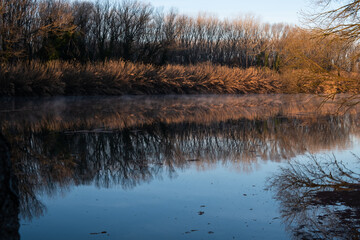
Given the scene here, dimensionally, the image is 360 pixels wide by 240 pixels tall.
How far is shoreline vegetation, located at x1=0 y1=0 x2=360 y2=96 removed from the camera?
18094 mm

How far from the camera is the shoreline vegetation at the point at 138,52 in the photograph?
59.4 feet

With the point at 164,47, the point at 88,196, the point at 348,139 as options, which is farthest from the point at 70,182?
the point at 164,47

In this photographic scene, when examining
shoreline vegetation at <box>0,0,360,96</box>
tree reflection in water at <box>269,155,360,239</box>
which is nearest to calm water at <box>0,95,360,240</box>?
tree reflection in water at <box>269,155,360,239</box>

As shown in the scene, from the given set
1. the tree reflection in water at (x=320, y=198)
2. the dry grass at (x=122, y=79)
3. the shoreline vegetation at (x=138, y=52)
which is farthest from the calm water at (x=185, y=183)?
the dry grass at (x=122, y=79)

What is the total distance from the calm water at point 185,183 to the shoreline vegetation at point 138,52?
270cm

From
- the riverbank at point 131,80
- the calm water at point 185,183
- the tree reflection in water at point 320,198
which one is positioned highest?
the riverbank at point 131,80

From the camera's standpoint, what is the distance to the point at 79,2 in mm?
34812

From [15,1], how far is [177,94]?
11.4 meters

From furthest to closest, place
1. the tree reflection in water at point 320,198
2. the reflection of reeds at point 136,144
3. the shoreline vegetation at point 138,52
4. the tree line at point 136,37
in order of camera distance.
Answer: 1. the tree line at point 136,37
2. the shoreline vegetation at point 138,52
3. the reflection of reeds at point 136,144
4. the tree reflection in water at point 320,198

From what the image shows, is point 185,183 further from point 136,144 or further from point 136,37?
point 136,37

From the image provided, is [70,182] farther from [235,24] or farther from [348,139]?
[235,24]

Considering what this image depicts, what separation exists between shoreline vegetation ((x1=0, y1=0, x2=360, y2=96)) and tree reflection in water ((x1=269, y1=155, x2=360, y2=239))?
3.58m

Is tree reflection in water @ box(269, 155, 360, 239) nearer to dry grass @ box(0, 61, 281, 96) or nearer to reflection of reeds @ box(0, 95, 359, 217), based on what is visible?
reflection of reeds @ box(0, 95, 359, 217)

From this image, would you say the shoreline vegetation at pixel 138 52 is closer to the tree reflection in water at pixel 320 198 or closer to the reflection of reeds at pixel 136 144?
the reflection of reeds at pixel 136 144
